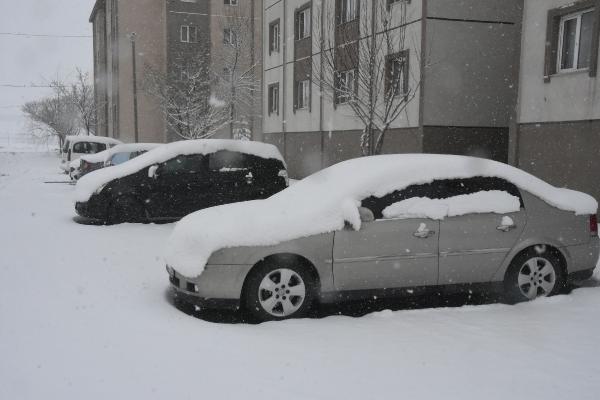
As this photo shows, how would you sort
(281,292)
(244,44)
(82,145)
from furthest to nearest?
(244,44), (82,145), (281,292)

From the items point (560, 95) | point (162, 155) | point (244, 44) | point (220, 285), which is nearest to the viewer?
Answer: point (220, 285)

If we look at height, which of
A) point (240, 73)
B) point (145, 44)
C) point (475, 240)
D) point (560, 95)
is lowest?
point (475, 240)

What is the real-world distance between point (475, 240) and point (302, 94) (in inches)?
757

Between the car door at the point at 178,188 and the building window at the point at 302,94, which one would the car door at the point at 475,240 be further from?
the building window at the point at 302,94

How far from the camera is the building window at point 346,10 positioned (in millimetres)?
19531

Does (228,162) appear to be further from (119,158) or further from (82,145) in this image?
(82,145)

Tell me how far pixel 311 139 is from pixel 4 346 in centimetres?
1935

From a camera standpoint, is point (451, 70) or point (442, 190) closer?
point (442, 190)

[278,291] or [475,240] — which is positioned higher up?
[475,240]

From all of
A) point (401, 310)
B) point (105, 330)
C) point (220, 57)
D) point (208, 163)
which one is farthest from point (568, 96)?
point (220, 57)

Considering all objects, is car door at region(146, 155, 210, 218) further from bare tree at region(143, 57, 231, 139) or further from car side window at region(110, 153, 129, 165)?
bare tree at region(143, 57, 231, 139)

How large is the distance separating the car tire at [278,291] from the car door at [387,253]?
1.08 ft

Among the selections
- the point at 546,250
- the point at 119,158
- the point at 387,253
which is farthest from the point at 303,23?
the point at 387,253

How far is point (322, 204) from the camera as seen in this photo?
5590mm
